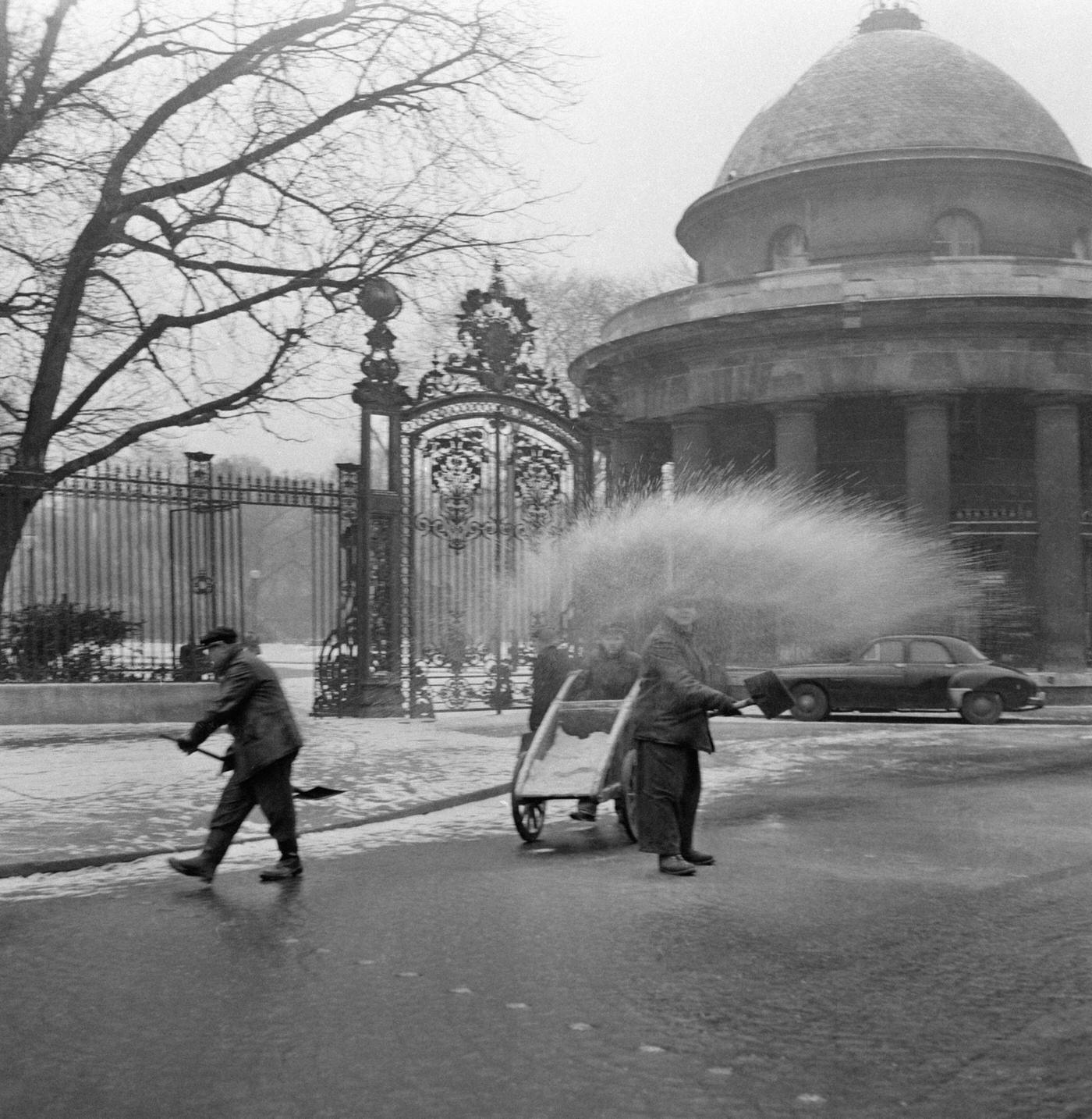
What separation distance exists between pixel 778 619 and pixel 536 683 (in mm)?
14661

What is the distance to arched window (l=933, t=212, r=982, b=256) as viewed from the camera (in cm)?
3231

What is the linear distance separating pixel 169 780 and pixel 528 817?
4.12 meters

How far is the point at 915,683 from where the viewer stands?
21.2 meters

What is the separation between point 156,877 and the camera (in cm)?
854

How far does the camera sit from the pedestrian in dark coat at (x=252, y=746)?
8.41 meters

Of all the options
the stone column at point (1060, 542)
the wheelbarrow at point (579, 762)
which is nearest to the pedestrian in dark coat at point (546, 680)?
the wheelbarrow at point (579, 762)

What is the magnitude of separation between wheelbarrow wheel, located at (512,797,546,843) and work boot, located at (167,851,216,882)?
213 cm

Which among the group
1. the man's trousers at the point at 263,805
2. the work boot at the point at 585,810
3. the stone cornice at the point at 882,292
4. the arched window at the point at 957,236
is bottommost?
the work boot at the point at 585,810

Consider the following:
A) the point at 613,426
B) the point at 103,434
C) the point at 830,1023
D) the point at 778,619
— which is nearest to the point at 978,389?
the point at 778,619

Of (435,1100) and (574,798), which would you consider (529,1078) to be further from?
(574,798)

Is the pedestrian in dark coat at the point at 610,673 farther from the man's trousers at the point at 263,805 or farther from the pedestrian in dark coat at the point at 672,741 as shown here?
the man's trousers at the point at 263,805

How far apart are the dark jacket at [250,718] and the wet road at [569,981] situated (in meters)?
0.74

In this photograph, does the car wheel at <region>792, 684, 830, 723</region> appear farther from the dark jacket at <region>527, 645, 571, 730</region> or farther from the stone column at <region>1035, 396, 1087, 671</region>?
the dark jacket at <region>527, 645, 571, 730</region>

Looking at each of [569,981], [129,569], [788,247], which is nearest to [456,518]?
[129,569]
